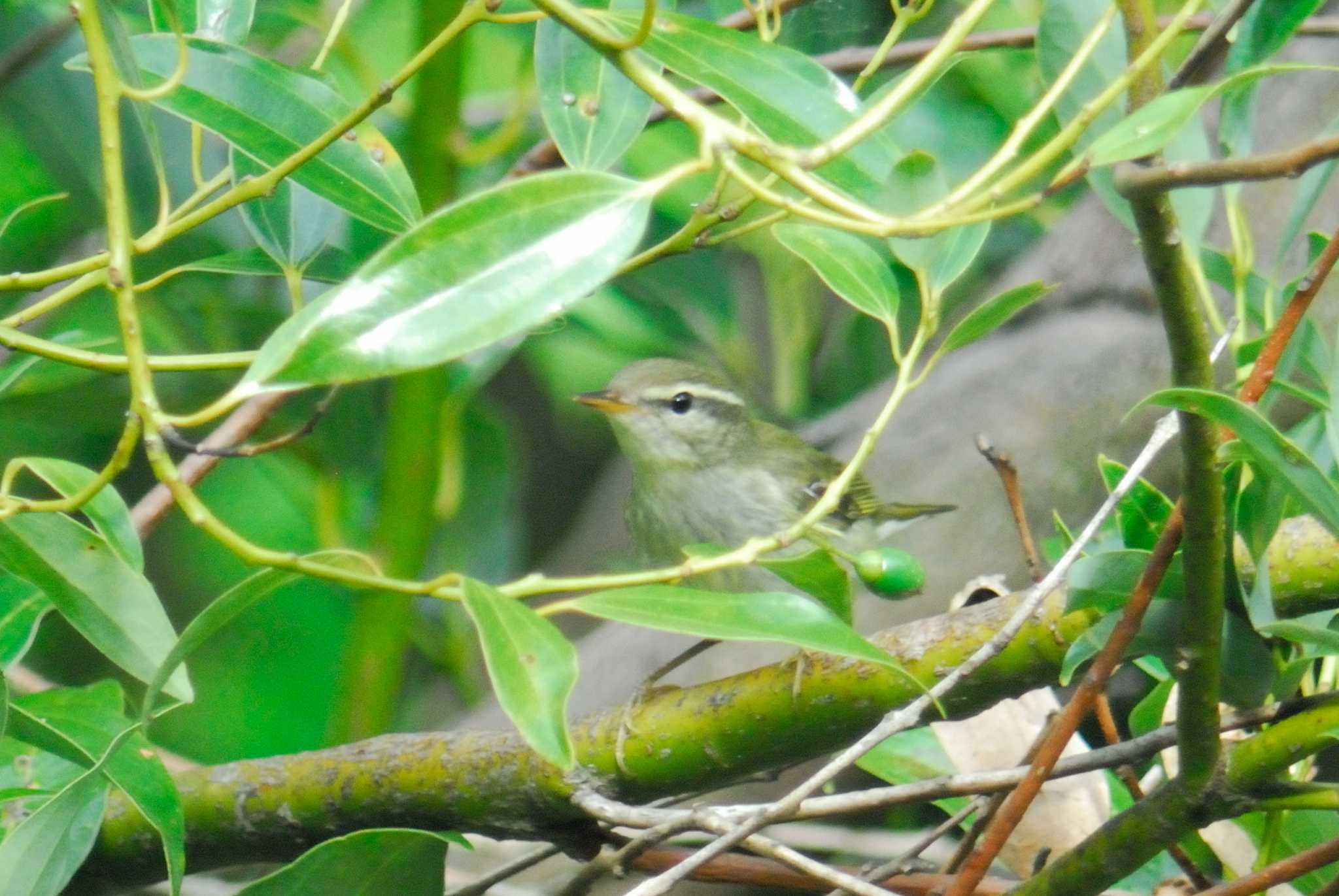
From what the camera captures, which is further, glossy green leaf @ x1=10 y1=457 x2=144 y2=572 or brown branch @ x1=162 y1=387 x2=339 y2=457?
glossy green leaf @ x1=10 y1=457 x2=144 y2=572

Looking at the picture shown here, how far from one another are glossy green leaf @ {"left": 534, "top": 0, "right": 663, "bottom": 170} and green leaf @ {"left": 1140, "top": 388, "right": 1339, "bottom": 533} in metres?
0.55

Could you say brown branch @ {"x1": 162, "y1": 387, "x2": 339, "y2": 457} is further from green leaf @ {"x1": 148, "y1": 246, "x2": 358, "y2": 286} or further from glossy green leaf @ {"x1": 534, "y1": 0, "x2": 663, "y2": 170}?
glossy green leaf @ {"x1": 534, "y1": 0, "x2": 663, "y2": 170}

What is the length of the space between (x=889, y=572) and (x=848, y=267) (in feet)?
0.83

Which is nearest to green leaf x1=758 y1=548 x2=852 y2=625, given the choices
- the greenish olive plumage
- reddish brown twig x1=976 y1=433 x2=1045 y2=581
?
reddish brown twig x1=976 y1=433 x2=1045 y2=581

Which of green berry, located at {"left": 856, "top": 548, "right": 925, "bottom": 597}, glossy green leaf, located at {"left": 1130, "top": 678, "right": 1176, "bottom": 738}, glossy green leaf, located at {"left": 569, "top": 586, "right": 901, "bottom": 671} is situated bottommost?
glossy green leaf, located at {"left": 1130, "top": 678, "right": 1176, "bottom": 738}

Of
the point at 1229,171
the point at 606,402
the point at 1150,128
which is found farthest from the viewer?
the point at 606,402

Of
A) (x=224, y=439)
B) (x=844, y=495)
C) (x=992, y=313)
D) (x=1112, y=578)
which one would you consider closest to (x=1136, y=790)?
(x=1112, y=578)

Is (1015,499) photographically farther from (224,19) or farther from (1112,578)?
(224,19)

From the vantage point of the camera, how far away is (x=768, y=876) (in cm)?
126

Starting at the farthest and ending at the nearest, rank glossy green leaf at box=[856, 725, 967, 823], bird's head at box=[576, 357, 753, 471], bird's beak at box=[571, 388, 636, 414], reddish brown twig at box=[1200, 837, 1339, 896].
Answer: bird's head at box=[576, 357, 753, 471], bird's beak at box=[571, 388, 636, 414], glossy green leaf at box=[856, 725, 967, 823], reddish brown twig at box=[1200, 837, 1339, 896]

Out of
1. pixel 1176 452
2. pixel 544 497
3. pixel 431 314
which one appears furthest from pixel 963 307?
pixel 431 314

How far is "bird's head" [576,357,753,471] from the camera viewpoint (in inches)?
85.4

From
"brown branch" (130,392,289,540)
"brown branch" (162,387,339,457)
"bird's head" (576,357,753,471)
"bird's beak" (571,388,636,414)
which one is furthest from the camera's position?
"bird's head" (576,357,753,471)

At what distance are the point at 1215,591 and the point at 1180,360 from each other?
0.53 ft
